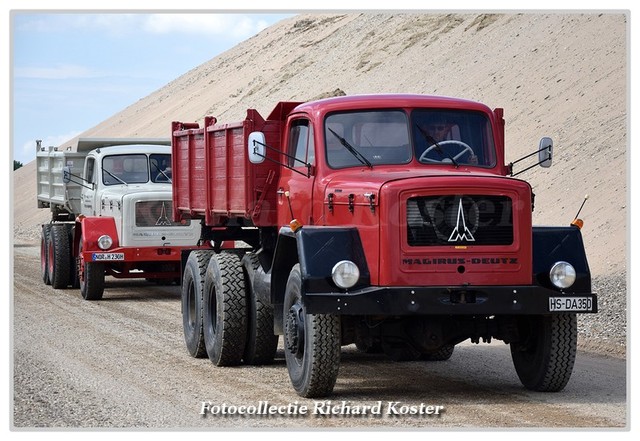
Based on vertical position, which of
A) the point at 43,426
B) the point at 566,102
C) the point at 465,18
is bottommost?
the point at 43,426

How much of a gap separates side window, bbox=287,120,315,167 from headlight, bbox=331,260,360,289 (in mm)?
1618

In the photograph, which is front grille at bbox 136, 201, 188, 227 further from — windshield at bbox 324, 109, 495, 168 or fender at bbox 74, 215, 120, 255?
windshield at bbox 324, 109, 495, 168

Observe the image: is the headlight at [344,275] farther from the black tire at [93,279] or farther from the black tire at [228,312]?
the black tire at [93,279]

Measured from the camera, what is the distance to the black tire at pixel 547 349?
1010 cm

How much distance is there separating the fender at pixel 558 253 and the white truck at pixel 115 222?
726cm

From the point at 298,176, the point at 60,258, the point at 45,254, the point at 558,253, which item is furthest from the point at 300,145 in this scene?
the point at 45,254

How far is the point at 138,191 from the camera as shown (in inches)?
744

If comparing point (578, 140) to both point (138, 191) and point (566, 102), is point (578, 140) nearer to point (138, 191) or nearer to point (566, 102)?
point (566, 102)

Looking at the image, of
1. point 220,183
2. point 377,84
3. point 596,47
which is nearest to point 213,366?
point 220,183

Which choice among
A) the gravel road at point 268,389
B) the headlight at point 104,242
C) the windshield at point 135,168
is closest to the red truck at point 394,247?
the gravel road at point 268,389

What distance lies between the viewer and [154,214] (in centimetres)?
1856

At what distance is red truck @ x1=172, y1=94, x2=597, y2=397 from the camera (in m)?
9.41

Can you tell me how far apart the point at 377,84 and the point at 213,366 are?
123 feet

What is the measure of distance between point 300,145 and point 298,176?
321 millimetres
